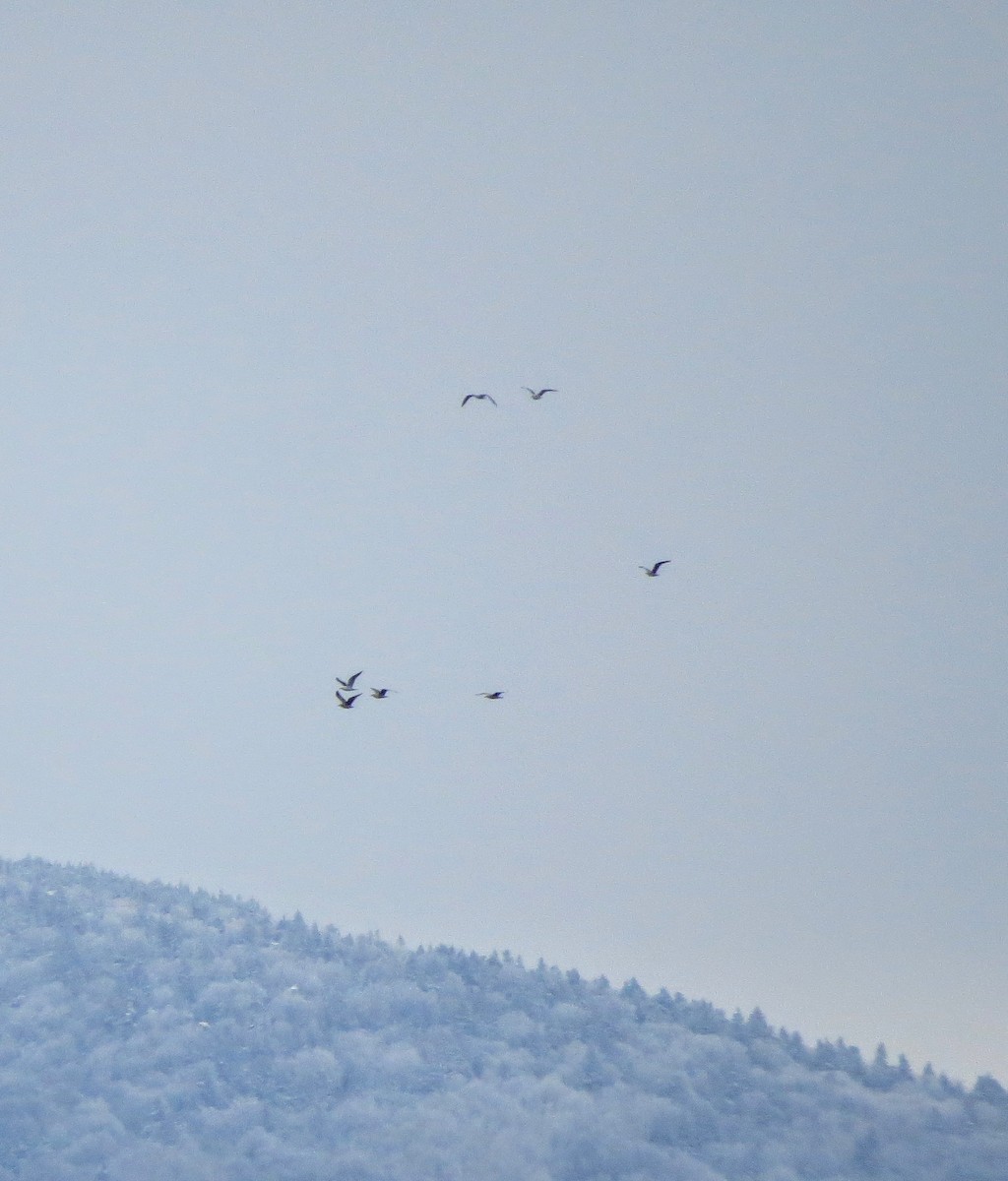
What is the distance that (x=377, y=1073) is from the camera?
5641cm

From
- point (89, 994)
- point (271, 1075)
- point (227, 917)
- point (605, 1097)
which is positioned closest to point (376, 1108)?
point (271, 1075)

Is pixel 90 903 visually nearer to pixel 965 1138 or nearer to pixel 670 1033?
pixel 670 1033

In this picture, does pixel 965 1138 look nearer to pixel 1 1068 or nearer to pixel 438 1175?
pixel 438 1175

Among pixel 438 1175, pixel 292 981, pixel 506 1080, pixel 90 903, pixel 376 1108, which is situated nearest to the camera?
pixel 438 1175

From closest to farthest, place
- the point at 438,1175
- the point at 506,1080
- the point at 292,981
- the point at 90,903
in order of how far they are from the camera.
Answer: the point at 438,1175, the point at 506,1080, the point at 292,981, the point at 90,903

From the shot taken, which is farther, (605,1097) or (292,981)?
(292,981)

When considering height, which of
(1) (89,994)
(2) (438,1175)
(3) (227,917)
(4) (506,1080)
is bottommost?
(2) (438,1175)

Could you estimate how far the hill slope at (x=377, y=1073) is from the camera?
50469 millimetres

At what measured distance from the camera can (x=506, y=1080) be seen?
57125 millimetres

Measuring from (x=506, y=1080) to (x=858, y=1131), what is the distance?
13.6 metres

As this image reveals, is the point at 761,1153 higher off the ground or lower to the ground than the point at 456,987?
lower

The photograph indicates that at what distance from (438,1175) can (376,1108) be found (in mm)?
4412

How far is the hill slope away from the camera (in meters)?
50.5

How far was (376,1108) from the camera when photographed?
53.4 meters
